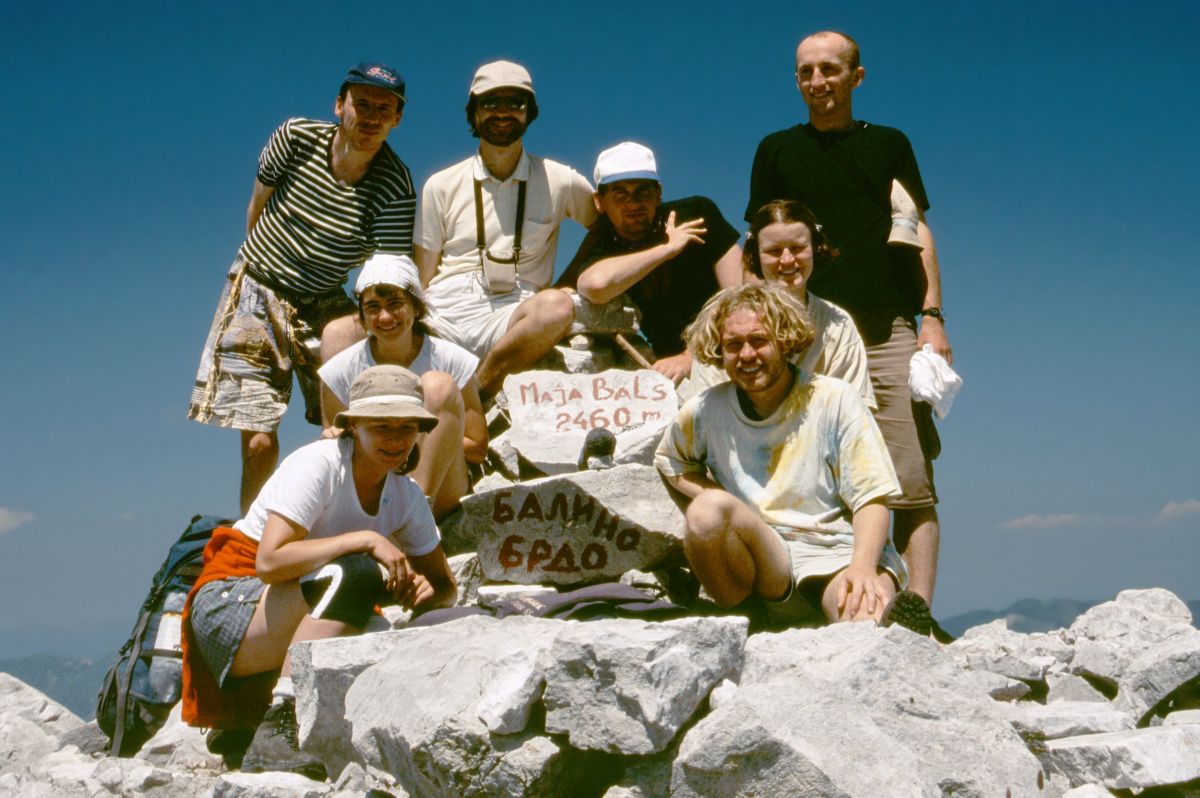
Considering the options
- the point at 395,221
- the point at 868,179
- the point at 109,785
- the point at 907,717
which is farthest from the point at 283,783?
the point at 868,179

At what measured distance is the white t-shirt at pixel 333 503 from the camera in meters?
5.69

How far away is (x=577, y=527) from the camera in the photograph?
7652mm

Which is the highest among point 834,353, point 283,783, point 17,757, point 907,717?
point 834,353

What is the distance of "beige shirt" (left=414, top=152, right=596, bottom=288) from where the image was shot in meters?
8.64

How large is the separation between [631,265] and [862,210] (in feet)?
4.92

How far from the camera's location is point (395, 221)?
8508 millimetres

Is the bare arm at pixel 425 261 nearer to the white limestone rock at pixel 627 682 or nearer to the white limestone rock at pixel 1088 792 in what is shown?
the white limestone rock at pixel 627 682

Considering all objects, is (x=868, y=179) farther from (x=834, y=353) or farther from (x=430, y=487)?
(x=430, y=487)

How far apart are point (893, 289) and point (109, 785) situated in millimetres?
5164

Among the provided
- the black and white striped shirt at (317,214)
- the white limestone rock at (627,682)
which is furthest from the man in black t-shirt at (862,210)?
the white limestone rock at (627,682)

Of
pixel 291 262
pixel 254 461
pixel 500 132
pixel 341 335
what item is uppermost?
pixel 500 132

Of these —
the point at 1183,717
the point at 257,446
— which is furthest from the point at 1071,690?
the point at 257,446

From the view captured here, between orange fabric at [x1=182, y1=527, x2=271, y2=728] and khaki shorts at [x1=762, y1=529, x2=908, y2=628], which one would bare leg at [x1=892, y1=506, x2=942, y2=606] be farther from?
orange fabric at [x1=182, y1=527, x2=271, y2=728]

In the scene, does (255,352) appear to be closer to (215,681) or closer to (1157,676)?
(215,681)
